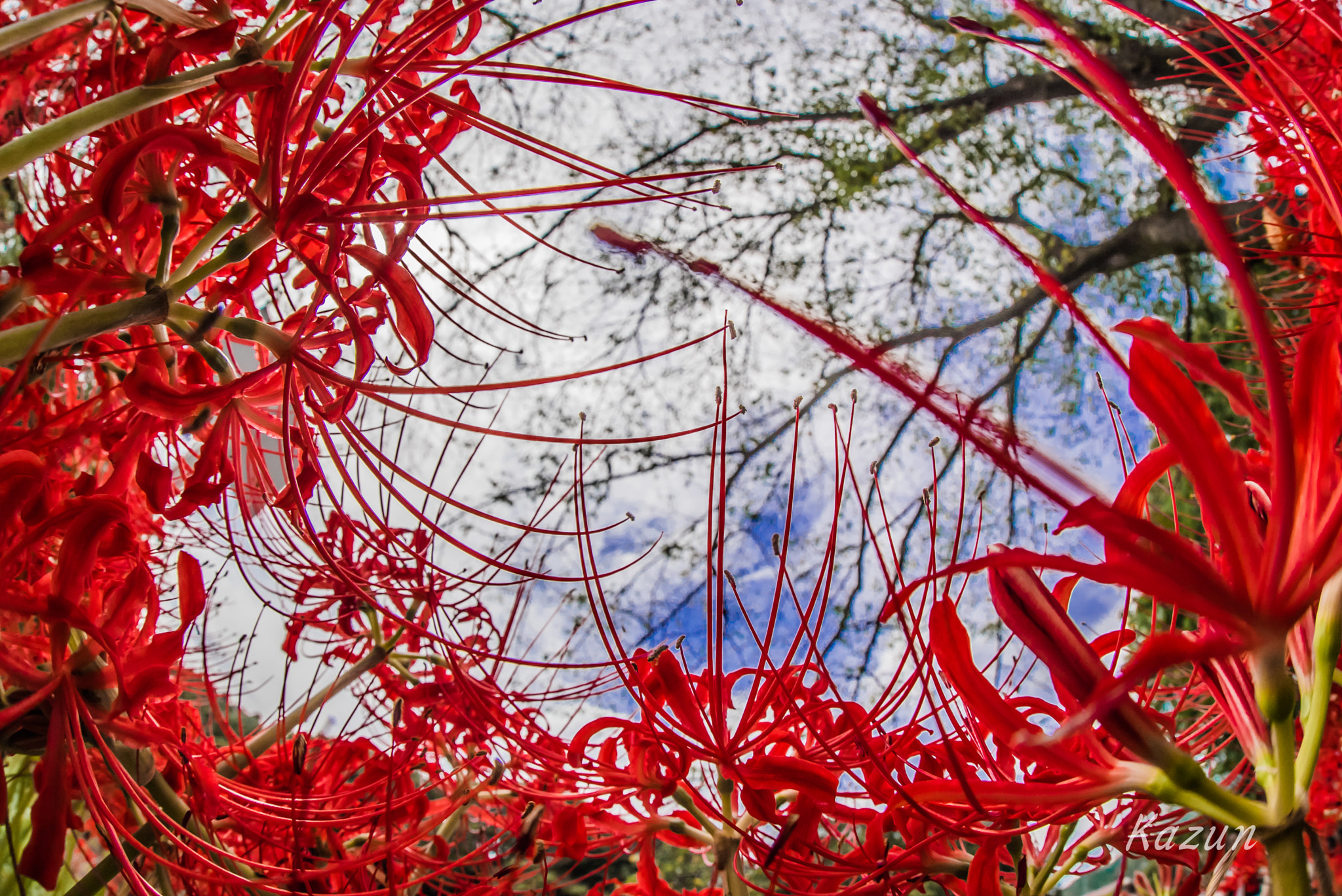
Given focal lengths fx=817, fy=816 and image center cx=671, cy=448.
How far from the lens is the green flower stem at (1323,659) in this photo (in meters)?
0.20

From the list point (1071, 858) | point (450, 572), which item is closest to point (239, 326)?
point (450, 572)

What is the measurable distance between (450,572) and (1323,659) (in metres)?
0.30

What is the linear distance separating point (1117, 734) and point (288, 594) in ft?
1.63

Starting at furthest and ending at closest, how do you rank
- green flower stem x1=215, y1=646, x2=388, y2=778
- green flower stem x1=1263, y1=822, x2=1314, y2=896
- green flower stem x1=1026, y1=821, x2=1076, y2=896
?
green flower stem x1=215, y1=646, x2=388, y2=778
green flower stem x1=1026, y1=821, x2=1076, y2=896
green flower stem x1=1263, y1=822, x2=1314, y2=896

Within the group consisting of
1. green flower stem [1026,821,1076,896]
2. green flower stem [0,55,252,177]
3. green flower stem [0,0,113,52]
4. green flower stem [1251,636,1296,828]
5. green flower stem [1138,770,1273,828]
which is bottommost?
green flower stem [1026,821,1076,896]

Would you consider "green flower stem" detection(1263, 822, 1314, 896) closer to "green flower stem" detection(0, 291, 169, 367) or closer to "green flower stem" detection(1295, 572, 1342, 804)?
"green flower stem" detection(1295, 572, 1342, 804)

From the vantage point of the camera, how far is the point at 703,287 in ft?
5.27

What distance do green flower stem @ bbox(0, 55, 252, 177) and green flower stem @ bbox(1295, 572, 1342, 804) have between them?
1.21ft

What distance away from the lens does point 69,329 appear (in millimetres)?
241

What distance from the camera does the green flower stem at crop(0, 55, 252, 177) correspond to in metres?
0.24

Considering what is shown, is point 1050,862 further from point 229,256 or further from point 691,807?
point 229,256

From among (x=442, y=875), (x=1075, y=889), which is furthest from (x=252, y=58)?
(x=1075, y=889)

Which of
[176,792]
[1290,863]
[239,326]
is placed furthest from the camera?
[176,792]

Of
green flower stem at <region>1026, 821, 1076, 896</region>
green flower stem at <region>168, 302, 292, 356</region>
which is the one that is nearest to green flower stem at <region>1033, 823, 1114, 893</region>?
green flower stem at <region>1026, 821, 1076, 896</region>
